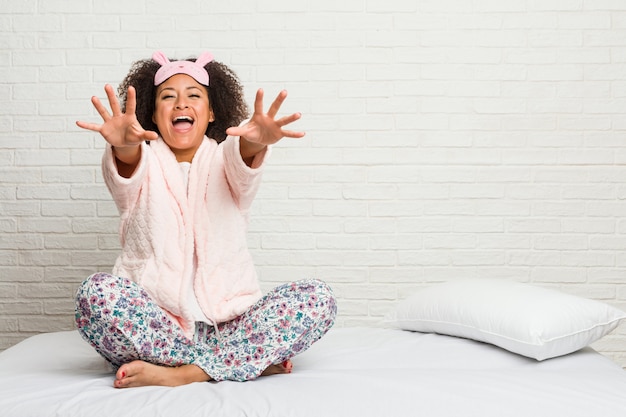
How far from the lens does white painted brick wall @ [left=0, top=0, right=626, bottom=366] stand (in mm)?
3211

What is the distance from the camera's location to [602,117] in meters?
3.24

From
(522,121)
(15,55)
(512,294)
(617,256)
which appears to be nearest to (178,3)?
(15,55)

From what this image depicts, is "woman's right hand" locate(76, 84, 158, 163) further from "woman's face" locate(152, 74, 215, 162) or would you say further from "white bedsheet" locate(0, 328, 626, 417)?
"white bedsheet" locate(0, 328, 626, 417)

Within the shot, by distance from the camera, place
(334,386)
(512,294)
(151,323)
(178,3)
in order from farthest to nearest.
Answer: (178,3) < (512,294) < (151,323) < (334,386)

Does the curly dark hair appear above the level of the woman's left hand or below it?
above

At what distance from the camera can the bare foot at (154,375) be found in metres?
1.93

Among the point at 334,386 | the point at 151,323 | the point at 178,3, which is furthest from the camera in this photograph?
the point at 178,3

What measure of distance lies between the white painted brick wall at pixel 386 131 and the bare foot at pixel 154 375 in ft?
4.04

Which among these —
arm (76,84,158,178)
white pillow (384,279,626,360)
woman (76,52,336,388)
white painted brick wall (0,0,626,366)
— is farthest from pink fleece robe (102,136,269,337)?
white painted brick wall (0,0,626,366)

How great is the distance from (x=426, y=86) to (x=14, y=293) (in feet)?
6.11

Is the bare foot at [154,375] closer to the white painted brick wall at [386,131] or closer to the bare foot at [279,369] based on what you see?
the bare foot at [279,369]

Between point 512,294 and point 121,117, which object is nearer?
point 121,117

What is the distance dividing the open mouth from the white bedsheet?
728 millimetres

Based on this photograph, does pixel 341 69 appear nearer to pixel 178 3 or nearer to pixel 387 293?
pixel 178 3
